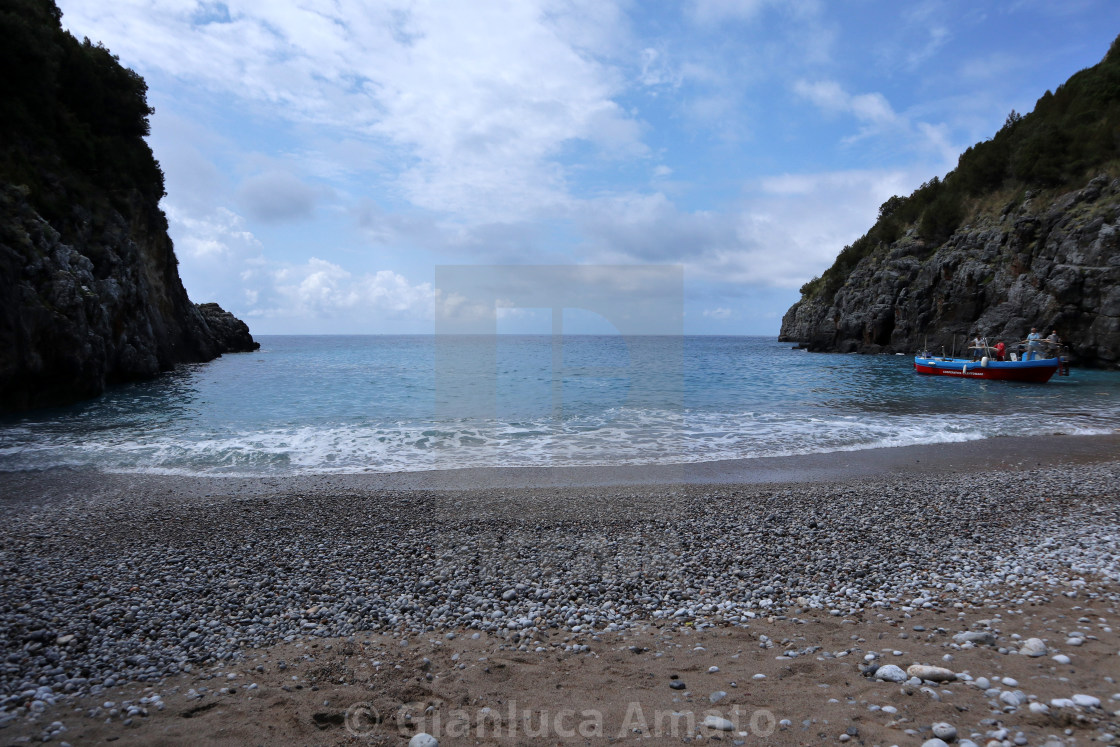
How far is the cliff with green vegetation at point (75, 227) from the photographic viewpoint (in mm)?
22227

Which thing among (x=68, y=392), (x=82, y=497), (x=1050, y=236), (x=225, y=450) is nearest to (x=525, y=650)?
(x=82, y=497)

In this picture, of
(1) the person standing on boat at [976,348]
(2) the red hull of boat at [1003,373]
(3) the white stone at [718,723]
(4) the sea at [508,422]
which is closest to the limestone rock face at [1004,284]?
(1) the person standing on boat at [976,348]

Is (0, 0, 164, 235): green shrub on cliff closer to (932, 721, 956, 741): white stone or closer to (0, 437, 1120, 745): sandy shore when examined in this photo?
(0, 437, 1120, 745): sandy shore

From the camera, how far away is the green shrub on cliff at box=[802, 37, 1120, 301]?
49.2 metres

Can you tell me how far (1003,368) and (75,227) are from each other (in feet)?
180

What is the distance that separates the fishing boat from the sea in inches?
43.5

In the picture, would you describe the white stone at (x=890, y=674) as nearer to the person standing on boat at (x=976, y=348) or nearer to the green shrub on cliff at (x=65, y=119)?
the green shrub on cliff at (x=65, y=119)

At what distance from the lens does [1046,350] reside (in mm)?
36656

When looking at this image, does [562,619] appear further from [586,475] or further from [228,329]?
[228,329]

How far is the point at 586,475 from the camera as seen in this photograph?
13.2 meters

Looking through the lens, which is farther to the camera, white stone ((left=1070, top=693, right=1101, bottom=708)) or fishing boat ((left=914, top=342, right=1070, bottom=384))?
fishing boat ((left=914, top=342, right=1070, bottom=384))

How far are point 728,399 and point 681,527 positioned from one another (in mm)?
19234

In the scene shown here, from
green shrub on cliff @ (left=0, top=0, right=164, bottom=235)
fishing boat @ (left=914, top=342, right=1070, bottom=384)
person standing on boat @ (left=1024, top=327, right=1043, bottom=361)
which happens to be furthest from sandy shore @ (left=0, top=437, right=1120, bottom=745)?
person standing on boat @ (left=1024, top=327, right=1043, bottom=361)

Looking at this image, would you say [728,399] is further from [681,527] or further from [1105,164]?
[1105,164]
